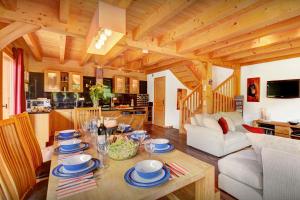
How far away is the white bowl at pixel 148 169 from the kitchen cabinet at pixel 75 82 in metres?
5.01

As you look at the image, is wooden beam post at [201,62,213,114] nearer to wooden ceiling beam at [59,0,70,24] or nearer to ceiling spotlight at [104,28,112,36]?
ceiling spotlight at [104,28,112,36]

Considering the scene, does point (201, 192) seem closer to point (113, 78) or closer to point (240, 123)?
point (240, 123)

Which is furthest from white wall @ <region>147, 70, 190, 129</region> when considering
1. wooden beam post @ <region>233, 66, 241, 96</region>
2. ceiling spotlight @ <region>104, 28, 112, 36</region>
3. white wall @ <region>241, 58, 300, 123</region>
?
ceiling spotlight @ <region>104, 28, 112, 36</region>

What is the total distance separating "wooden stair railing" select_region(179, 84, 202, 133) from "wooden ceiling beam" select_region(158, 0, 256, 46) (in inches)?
99.4

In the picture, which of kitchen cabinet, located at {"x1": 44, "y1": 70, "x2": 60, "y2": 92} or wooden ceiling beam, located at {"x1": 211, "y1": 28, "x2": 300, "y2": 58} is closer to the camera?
wooden ceiling beam, located at {"x1": 211, "y1": 28, "x2": 300, "y2": 58}

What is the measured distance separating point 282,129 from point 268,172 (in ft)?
11.2

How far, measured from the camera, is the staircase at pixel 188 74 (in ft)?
17.2

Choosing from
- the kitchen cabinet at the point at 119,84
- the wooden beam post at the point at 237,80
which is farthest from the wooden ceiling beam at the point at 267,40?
the kitchen cabinet at the point at 119,84

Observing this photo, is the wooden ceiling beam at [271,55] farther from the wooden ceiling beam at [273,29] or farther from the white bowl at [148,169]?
the white bowl at [148,169]

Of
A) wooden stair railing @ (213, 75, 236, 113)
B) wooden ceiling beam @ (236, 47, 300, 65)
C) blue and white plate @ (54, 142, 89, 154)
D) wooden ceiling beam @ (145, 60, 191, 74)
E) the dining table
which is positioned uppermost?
wooden ceiling beam @ (145, 60, 191, 74)

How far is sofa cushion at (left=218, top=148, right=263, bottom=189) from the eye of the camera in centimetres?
162

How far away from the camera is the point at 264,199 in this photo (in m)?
1.51

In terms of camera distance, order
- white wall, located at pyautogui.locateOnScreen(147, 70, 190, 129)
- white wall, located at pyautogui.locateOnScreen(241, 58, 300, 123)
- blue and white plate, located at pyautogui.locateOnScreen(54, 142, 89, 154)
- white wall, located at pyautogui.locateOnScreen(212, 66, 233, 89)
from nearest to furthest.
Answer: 1. blue and white plate, located at pyautogui.locateOnScreen(54, 142, 89, 154)
2. white wall, located at pyautogui.locateOnScreen(241, 58, 300, 123)
3. white wall, located at pyautogui.locateOnScreen(212, 66, 233, 89)
4. white wall, located at pyautogui.locateOnScreen(147, 70, 190, 129)

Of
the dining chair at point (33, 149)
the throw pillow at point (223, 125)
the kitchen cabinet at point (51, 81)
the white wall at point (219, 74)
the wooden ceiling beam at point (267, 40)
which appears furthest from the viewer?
the white wall at point (219, 74)
